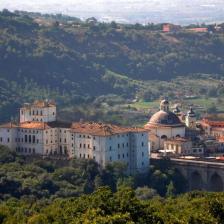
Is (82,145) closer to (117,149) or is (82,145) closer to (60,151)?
(117,149)

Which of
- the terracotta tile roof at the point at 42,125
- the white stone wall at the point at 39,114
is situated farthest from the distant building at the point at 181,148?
the white stone wall at the point at 39,114

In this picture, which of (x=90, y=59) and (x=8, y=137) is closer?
(x=8, y=137)

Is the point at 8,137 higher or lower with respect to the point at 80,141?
higher

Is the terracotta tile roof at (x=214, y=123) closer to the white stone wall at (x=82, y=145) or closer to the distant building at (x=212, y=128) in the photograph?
the distant building at (x=212, y=128)

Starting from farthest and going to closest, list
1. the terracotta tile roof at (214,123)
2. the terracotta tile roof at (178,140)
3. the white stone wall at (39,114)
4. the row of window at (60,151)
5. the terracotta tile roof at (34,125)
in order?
1. the terracotta tile roof at (214,123)
2. the terracotta tile roof at (178,140)
3. the white stone wall at (39,114)
4. the row of window at (60,151)
5. the terracotta tile roof at (34,125)

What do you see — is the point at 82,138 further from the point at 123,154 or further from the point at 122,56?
the point at 122,56

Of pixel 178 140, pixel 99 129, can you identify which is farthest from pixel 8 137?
pixel 178 140
